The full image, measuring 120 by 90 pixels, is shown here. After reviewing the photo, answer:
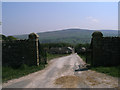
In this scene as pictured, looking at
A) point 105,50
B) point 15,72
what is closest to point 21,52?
point 15,72

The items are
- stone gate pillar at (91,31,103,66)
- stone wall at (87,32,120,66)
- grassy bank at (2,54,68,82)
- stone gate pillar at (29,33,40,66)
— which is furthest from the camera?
stone gate pillar at (29,33,40,66)

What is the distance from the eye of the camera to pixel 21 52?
10648 millimetres

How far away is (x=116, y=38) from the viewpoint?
965 centimetres

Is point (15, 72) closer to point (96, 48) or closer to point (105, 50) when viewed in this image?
point (96, 48)

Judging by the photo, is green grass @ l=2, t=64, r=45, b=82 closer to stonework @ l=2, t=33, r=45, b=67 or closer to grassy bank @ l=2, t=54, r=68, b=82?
grassy bank @ l=2, t=54, r=68, b=82

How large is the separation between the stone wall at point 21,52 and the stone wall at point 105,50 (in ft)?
17.7

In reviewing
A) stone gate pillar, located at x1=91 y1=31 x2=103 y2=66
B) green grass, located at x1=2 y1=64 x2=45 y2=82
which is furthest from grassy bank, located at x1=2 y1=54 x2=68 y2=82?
stone gate pillar, located at x1=91 y1=31 x2=103 y2=66

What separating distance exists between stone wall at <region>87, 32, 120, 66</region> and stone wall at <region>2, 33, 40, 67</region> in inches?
212

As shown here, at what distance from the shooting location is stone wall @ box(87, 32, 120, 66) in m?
9.67

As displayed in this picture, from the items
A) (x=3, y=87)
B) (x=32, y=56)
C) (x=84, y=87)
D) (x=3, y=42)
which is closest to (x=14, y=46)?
(x=3, y=42)

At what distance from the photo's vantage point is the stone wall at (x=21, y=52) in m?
10.6

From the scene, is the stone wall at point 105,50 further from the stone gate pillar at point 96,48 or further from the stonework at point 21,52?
the stonework at point 21,52

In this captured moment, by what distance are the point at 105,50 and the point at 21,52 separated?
303 inches

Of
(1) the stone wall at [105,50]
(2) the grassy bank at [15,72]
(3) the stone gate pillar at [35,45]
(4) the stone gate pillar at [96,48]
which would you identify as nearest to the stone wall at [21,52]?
(3) the stone gate pillar at [35,45]
